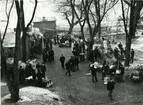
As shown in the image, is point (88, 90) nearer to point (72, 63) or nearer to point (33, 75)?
point (33, 75)

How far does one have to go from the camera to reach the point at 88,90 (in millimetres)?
22656

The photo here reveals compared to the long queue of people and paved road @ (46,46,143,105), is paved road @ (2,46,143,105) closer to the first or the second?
paved road @ (46,46,143,105)

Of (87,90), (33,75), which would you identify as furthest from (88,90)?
(33,75)

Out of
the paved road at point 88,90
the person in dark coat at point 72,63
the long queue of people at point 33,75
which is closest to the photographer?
the paved road at point 88,90

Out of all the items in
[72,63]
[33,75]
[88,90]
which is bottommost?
[88,90]

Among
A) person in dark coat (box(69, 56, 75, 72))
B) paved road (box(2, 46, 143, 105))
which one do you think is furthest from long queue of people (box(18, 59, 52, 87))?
person in dark coat (box(69, 56, 75, 72))

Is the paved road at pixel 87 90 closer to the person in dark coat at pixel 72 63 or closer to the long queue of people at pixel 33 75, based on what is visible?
the person in dark coat at pixel 72 63

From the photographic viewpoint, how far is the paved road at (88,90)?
66.4 feet

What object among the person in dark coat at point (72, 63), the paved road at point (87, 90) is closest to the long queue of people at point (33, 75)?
the paved road at point (87, 90)

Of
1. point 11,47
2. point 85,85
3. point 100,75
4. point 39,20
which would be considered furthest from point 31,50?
point 39,20

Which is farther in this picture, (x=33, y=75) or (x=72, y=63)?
(x=72, y=63)

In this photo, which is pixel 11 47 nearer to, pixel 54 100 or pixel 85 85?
pixel 85 85

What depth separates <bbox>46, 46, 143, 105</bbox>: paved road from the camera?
2025 cm

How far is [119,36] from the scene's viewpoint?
2442 inches
